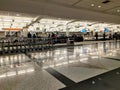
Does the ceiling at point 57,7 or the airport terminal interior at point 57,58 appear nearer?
the airport terminal interior at point 57,58

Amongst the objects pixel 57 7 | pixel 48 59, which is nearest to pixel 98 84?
pixel 48 59

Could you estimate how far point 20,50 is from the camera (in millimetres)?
8156

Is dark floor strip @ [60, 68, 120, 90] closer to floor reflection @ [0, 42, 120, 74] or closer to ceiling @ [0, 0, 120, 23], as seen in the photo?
floor reflection @ [0, 42, 120, 74]

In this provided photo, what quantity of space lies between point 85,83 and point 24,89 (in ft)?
4.45

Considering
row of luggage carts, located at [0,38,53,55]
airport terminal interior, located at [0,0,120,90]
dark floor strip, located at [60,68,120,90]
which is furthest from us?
row of luggage carts, located at [0,38,53,55]

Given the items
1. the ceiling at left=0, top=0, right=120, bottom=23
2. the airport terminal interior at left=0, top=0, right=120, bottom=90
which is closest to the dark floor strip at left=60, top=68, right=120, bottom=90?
the airport terminal interior at left=0, top=0, right=120, bottom=90

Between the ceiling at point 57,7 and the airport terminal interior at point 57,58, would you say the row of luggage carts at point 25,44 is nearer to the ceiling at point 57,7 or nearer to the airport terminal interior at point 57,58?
the airport terminal interior at point 57,58

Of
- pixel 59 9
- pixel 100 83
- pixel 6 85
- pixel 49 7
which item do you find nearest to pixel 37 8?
pixel 49 7

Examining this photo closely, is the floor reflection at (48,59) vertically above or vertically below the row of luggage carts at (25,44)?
below


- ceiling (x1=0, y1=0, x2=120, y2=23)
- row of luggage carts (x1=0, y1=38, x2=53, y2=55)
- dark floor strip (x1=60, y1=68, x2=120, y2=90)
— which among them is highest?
ceiling (x1=0, y1=0, x2=120, y2=23)

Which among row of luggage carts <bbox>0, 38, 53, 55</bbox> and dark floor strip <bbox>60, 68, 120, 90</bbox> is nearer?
dark floor strip <bbox>60, 68, 120, 90</bbox>

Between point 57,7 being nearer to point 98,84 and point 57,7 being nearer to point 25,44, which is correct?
point 25,44

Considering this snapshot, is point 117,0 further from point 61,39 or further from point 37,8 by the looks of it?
point 61,39

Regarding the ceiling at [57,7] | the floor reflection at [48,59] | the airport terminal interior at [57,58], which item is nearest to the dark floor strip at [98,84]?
the airport terminal interior at [57,58]
